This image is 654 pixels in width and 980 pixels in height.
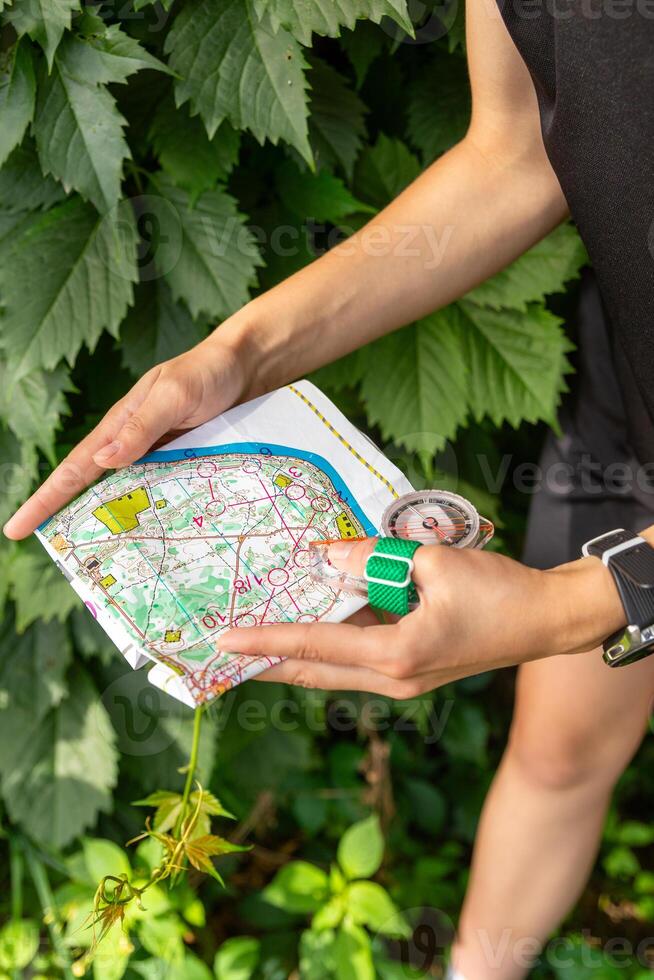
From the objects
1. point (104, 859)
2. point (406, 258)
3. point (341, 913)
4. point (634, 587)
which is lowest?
point (341, 913)

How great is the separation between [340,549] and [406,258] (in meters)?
0.43

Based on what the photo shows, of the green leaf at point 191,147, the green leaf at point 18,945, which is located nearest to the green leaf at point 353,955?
the green leaf at point 18,945

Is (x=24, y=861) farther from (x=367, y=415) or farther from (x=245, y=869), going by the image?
(x=367, y=415)

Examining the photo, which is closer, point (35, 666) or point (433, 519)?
point (433, 519)

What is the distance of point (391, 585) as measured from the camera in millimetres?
832

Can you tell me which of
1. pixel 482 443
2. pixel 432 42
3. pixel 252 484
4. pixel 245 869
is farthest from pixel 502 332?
pixel 245 869

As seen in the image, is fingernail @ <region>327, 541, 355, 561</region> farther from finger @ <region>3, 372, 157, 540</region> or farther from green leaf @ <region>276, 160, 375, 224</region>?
green leaf @ <region>276, 160, 375, 224</region>

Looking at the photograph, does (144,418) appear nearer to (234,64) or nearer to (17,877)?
(234,64)

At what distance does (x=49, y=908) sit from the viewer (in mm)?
1463

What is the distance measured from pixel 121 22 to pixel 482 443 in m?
0.89

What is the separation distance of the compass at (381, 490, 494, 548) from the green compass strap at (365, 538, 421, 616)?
4.3 inches

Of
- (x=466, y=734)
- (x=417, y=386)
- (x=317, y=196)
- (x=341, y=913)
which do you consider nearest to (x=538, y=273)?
(x=417, y=386)

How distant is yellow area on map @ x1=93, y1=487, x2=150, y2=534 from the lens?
0.97m

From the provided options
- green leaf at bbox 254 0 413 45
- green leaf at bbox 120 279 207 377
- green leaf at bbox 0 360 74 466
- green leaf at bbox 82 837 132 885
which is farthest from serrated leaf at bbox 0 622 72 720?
green leaf at bbox 254 0 413 45
